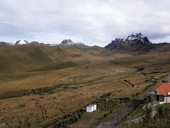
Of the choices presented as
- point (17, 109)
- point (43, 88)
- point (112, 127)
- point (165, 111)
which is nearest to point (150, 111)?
point (165, 111)

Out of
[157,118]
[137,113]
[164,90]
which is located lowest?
[137,113]

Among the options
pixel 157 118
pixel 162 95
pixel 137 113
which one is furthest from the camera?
pixel 162 95

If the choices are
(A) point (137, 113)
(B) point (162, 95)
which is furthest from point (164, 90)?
(A) point (137, 113)

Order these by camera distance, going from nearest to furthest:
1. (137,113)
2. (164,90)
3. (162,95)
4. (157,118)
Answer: (157,118)
(137,113)
(162,95)
(164,90)

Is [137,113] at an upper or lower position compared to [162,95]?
lower

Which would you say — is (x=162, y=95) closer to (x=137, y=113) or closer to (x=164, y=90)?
(x=164, y=90)

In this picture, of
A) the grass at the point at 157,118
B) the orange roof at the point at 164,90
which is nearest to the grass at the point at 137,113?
the grass at the point at 157,118

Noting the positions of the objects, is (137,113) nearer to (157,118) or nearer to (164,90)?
(164,90)

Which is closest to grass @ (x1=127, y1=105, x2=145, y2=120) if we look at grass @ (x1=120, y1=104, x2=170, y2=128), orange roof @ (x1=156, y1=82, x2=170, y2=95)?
grass @ (x1=120, y1=104, x2=170, y2=128)

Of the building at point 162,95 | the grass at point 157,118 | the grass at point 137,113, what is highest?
the building at point 162,95

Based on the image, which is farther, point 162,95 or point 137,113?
point 162,95

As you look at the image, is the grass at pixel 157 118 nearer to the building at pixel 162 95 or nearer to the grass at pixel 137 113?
the grass at pixel 137 113

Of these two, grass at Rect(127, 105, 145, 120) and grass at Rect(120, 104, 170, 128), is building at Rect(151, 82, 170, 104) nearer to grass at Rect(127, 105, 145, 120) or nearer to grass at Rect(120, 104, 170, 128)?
grass at Rect(127, 105, 145, 120)

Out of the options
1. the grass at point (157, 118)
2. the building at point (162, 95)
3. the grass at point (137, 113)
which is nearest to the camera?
the grass at point (157, 118)
